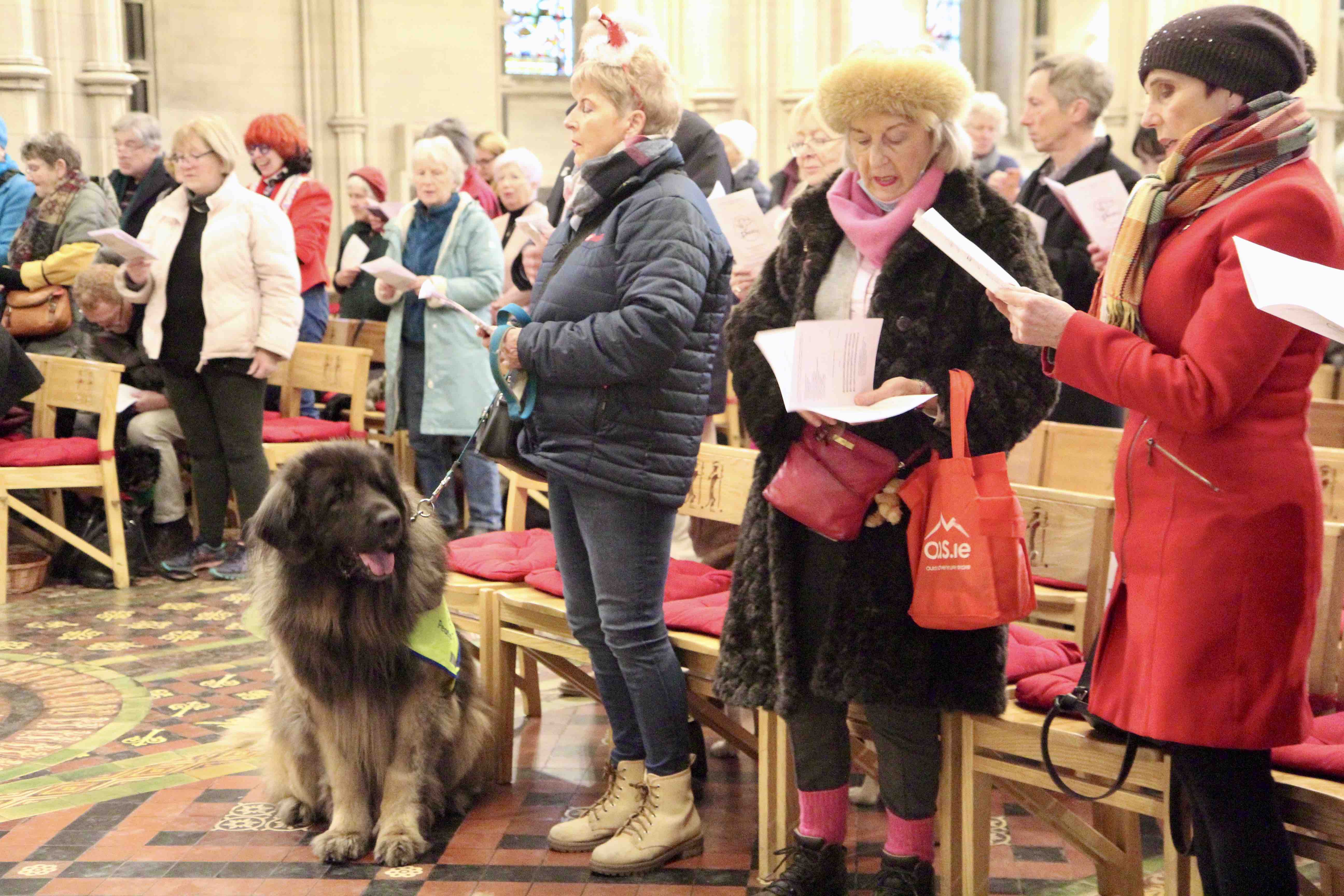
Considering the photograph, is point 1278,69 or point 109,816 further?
point 109,816

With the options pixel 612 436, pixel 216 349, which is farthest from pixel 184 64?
pixel 612 436

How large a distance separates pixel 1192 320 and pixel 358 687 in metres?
2.13

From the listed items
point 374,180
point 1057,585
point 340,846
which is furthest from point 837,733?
point 374,180

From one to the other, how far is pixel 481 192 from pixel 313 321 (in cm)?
124

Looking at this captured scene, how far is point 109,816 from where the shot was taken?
151 inches

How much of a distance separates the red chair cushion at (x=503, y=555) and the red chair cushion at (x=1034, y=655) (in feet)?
4.23

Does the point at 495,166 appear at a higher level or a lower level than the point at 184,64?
lower

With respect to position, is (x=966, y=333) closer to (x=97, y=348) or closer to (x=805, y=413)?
(x=805, y=413)

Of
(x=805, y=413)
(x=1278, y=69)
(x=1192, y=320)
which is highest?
(x=1278, y=69)

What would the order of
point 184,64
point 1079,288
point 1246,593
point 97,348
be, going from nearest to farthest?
point 1246,593
point 1079,288
point 97,348
point 184,64

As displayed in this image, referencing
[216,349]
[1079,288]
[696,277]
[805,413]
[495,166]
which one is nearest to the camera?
[805,413]

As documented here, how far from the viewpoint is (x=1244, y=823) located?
2.30 meters

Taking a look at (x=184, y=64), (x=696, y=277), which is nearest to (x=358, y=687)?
(x=696, y=277)

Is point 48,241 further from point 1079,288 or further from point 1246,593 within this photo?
point 1246,593
